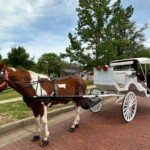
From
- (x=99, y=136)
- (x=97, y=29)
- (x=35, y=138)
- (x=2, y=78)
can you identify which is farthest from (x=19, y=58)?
(x=99, y=136)

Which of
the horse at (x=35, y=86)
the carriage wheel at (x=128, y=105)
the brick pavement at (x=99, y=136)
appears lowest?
the brick pavement at (x=99, y=136)

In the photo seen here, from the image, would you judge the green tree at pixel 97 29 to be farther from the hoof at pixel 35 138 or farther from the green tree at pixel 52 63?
the green tree at pixel 52 63

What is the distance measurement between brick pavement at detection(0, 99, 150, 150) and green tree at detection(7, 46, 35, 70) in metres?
27.1

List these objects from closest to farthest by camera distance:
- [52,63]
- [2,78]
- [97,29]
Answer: [2,78] → [97,29] → [52,63]

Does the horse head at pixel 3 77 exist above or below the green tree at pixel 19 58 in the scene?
below

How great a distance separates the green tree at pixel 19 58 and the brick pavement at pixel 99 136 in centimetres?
2711

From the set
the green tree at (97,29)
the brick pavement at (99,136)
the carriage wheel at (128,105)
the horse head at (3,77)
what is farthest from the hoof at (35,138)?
the green tree at (97,29)

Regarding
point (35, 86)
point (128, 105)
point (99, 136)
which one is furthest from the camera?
point (128, 105)

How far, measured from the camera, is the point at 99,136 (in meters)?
3.66

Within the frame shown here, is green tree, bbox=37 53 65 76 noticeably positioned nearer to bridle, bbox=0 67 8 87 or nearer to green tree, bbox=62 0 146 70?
green tree, bbox=62 0 146 70

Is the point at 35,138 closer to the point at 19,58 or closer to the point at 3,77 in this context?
the point at 3,77

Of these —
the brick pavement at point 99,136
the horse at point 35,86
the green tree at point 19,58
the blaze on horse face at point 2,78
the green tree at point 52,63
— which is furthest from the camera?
the green tree at point 52,63

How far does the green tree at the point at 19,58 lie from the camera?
2886 cm

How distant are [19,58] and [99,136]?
28517 mm
